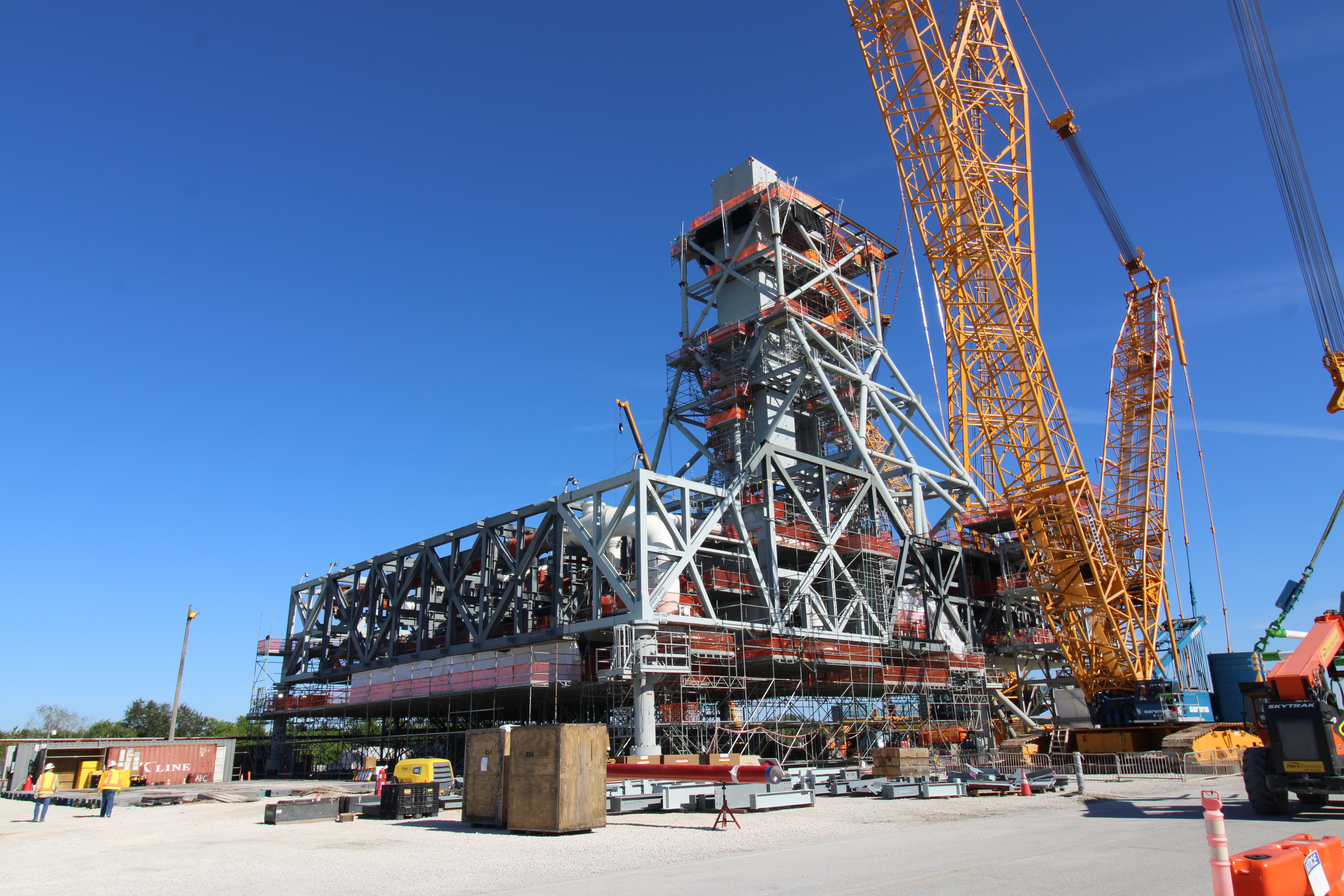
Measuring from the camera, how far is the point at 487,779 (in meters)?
19.8

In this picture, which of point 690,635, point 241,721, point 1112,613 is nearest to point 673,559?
point 690,635

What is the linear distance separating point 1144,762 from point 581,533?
25735 mm

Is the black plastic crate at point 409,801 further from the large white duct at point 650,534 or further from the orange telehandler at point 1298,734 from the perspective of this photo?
the orange telehandler at point 1298,734

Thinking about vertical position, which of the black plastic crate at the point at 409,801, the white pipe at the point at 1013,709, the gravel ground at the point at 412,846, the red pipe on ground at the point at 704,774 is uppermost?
the white pipe at the point at 1013,709

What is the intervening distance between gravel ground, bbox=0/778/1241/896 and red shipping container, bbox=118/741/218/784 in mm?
23108

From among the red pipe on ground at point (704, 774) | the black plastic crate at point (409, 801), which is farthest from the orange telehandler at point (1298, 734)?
the black plastic crate at point (409, 801)

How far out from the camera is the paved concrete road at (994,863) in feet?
35.9

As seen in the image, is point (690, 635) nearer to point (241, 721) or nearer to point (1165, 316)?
point (1165, 316)

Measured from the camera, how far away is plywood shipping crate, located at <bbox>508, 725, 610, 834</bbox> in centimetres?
1780

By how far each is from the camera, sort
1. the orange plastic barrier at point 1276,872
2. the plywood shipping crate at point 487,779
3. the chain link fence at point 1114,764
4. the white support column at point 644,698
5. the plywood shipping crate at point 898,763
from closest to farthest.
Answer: the orange plastic barrier at point 1276,872 < the plywood shipping crate at point 487,779 < the plywood shipping crate at point 898,763 < the chain link fence at point 1114,764 < the white support column at point 644,698

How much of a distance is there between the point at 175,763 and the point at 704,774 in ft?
126

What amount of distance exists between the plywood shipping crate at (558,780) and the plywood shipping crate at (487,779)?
53 centimetres

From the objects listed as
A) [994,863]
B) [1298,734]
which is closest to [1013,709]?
[1298,734]

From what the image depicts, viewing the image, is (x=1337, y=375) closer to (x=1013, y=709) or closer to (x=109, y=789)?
(x=1013, y=709)
